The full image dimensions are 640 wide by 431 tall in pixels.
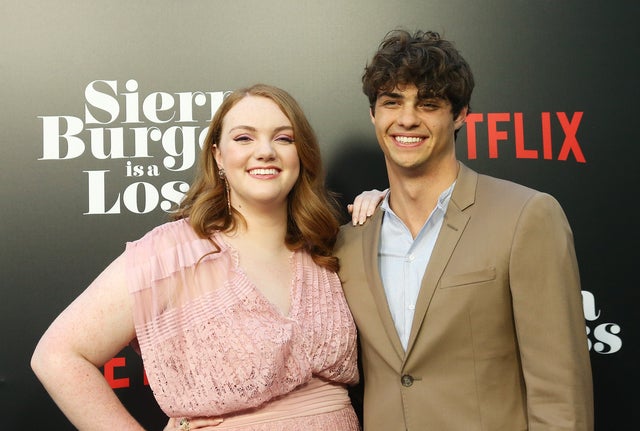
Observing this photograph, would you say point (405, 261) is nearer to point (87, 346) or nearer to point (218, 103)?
point (87, 346)

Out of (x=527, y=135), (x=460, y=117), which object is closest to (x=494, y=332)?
(x=460, y=117)

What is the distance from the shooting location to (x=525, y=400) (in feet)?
6.26

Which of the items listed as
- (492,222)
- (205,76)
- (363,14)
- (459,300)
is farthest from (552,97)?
(205,76)

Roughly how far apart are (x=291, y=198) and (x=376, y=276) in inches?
17.5

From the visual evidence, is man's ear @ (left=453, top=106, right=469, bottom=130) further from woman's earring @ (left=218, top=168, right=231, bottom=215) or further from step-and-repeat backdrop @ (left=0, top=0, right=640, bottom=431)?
woman's earring @ (left=218, top=168, right=231, bottom=215)

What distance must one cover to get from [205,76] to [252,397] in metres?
1.29

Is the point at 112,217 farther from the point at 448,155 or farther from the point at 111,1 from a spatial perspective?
the point at 448,155

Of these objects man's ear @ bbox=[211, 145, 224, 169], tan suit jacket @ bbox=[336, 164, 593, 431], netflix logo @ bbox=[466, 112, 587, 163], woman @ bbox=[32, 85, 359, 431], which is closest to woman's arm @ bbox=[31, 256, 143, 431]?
woman @ bbox=[32, 85, 359, 431]

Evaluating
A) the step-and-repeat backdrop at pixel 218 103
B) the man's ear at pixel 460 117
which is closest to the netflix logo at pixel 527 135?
the step-and-repeat backdrop at pixel 218 103

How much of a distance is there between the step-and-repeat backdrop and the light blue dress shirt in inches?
24.9

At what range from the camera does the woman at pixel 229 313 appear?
6.22 ft

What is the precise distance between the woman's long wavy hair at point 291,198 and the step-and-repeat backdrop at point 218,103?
0.42 m

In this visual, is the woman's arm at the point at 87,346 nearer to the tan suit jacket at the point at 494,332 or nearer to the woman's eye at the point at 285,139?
the woman's eye at the point at 285,139

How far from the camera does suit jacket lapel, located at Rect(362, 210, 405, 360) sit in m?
1.96
